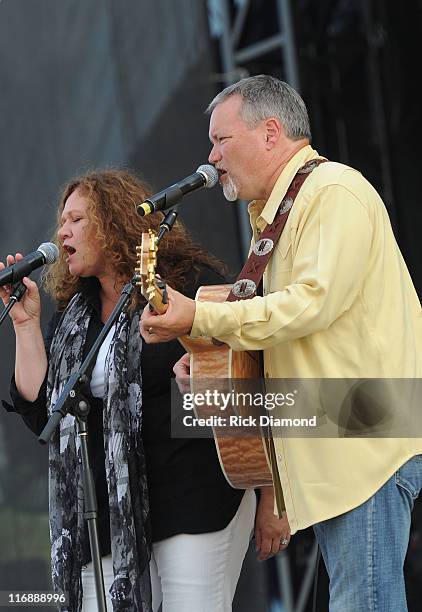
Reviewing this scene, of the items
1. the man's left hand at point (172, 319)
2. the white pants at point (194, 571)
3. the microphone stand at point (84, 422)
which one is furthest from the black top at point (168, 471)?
the man's left hand at point (172, 319)

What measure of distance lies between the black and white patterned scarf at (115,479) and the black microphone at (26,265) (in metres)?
0.31

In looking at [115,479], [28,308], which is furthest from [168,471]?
[28,308]

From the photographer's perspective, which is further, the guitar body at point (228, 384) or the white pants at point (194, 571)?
the white pants at point (194, 571)

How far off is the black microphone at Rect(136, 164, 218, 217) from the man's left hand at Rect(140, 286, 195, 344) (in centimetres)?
27

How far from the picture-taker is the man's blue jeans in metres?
2.66

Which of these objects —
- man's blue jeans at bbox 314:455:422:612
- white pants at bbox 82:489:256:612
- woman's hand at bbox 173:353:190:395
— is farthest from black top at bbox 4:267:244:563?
man's blue jeans at bbox 314:455:422:612

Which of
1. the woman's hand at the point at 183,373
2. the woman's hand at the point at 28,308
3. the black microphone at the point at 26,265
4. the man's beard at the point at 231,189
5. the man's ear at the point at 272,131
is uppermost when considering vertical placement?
the man's ear at the point at 272,131

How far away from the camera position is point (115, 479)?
325 centimetres

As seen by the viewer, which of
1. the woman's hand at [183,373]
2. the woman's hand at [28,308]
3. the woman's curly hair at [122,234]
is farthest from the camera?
the woman's curly hair at [122,234]

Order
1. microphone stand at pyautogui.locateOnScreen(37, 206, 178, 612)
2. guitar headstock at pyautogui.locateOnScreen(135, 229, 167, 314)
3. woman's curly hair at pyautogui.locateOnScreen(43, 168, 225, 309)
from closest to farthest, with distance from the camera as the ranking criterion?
1. guitar headstock at pyautogui.locateOnScreen(135, 229, 167, 314)
2. microphone stand at pyautogui.locateOnScreen(37, 206, 178, 612)
3. woman's curly hair at pyautogui.locateOnScreen(43, 168, 225, 309)

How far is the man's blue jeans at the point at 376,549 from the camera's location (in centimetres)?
266

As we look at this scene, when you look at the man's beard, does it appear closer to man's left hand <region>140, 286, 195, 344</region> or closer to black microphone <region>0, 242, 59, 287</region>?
man's left hand <region>140, 286, 195, 344</region>

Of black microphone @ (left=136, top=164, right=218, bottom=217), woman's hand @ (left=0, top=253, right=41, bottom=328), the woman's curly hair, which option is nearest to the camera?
black microphone @ (left=136, top=164, right=218, bottom=217)

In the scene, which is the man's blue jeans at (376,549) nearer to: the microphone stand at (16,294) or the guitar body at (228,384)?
the guitar body at (228,384)
